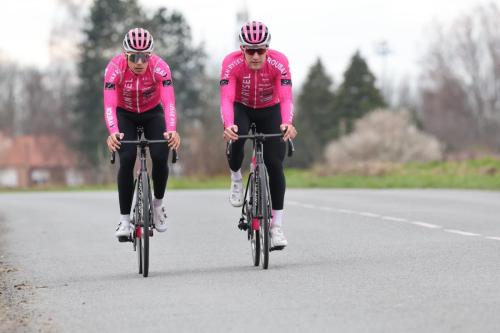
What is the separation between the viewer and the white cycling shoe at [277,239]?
30.8ft

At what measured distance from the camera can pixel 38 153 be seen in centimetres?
9638

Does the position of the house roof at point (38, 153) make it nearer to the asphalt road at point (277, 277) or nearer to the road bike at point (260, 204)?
the asphalt road at point (277, 277)

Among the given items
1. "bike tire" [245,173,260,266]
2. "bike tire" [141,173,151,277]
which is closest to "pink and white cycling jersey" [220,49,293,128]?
"bike tire" [245,173,260,266]

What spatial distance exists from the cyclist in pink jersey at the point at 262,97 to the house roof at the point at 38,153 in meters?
67.4

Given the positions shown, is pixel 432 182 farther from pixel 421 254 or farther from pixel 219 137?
pixel 421 254

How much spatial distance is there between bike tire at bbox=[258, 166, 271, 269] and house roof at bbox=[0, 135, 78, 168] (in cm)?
6785

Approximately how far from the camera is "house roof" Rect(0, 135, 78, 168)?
266 ft

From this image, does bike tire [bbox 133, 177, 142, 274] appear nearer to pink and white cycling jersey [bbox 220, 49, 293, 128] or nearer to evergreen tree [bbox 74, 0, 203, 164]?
pink and white cycling jersey [bbox 220, 49, 293, 128]

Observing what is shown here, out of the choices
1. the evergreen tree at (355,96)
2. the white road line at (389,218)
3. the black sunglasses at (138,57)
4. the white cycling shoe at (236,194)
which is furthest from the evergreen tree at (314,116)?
the black sunglasses at (138,57)

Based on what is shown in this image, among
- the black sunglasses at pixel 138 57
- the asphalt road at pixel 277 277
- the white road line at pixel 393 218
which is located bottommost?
the asphalt road at pixel 277 277

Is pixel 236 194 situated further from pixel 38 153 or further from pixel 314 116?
pixel 38 153

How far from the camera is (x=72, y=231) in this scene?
14.8 metres

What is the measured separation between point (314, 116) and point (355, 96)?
4709 mm

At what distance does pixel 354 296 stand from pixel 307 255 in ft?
9.89
